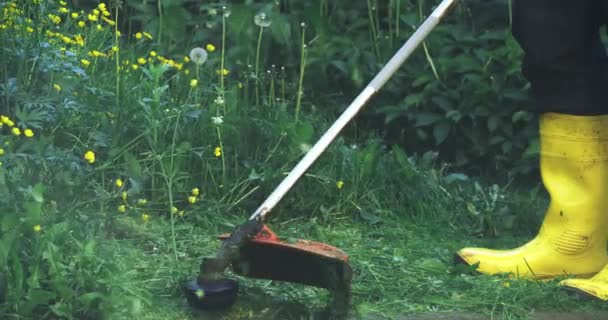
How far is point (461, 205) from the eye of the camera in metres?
3.88

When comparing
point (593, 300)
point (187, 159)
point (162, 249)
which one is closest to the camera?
point (593, 300)

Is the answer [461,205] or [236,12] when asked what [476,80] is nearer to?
[461,205]

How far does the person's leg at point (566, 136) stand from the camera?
322cm

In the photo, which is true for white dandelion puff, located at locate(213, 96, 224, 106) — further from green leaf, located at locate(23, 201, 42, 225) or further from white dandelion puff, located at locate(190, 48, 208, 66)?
green leaf, located at locate(23, 201, 42, 225)

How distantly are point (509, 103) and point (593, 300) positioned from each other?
1249 mm

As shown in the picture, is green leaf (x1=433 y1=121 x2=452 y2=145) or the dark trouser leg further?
green leaf (x1=433 y1=121 x2=452 y2=145)

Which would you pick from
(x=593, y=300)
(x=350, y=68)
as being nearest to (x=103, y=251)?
(x=593, y=300)

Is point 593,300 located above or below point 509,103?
below

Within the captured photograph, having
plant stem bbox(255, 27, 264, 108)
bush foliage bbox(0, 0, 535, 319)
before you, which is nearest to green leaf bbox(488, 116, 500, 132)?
bush foliage bbox(0, 0, 535, 319)

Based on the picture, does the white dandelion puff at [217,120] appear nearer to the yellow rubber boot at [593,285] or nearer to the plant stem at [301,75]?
the plant stem at [301,75]

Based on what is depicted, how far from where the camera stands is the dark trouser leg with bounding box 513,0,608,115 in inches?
126

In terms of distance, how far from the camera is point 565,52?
3.22 metres

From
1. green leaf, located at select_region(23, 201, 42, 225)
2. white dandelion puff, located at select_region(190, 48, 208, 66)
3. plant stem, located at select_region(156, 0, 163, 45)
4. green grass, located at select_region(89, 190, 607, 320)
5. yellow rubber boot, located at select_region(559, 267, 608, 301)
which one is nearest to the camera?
green leaf, located at select_region(23, 201, 42, 225)

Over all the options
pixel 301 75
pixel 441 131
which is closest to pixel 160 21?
pixel 301 75
